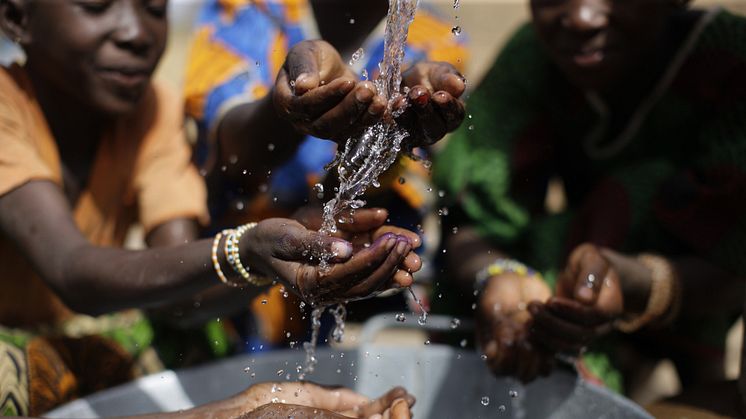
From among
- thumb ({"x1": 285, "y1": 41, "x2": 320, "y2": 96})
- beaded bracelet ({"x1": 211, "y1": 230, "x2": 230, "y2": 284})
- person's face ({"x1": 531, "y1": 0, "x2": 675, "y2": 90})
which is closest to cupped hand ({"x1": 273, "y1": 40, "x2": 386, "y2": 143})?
thumb ({"x1": 285, "y1": 41, "x2": 320, "y2": 96})

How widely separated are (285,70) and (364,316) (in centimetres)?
101

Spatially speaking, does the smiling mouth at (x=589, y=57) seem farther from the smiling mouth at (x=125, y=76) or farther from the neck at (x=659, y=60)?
the smiling mouth at (x=125, y=76)

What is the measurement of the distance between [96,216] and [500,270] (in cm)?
84

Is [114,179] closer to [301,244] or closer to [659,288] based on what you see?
[301,244]

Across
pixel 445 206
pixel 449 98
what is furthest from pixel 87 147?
pixel 449 98

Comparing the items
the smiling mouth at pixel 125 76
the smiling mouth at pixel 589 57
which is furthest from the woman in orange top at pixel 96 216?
the smiling mouth at pixel 589 57

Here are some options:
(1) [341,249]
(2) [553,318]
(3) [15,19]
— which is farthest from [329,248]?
(3) [15,19]

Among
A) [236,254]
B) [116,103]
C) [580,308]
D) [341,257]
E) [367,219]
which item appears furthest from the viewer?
Answer: [116,103]

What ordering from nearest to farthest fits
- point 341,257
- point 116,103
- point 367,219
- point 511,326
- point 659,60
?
point 341,257, point 367,219, point 511,326, point 116,103, point 659,60

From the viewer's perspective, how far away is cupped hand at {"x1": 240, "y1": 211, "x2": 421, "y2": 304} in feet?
3.80

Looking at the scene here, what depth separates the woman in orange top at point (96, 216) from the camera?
1394 millimetres

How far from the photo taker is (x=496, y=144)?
2.01 metres

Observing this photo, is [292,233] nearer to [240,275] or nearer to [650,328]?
[240,275]

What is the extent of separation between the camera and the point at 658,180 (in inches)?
72.5
